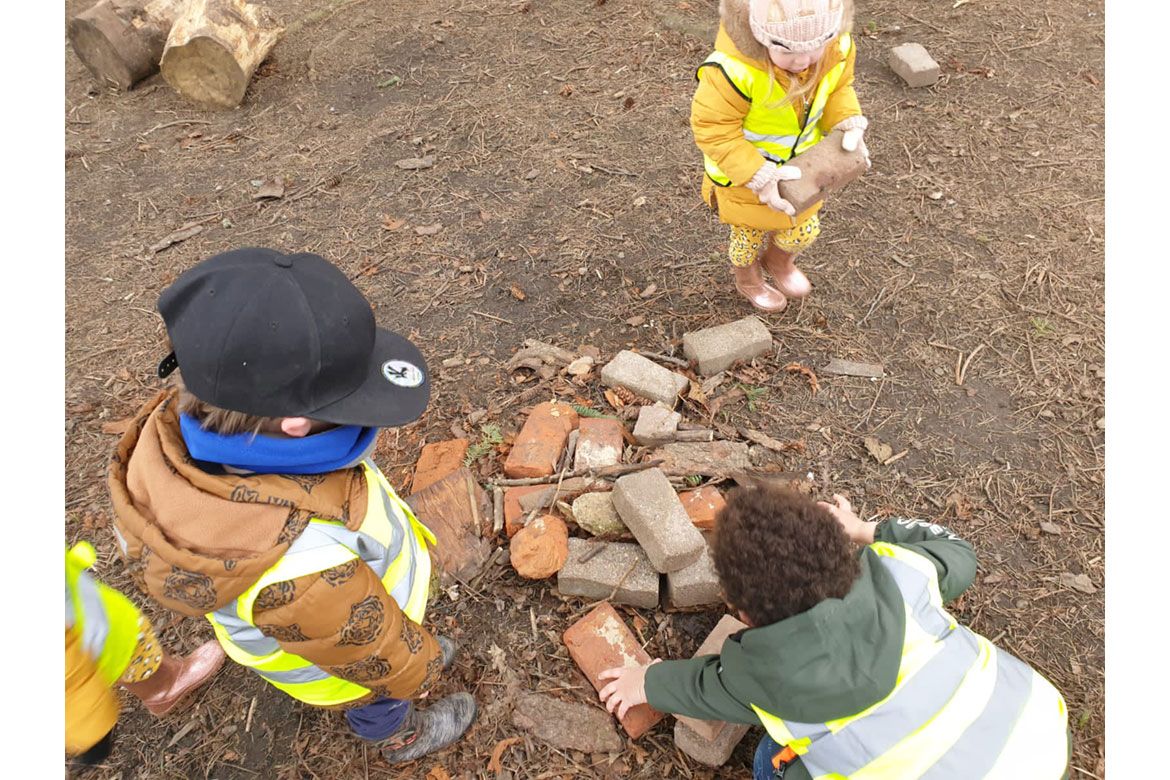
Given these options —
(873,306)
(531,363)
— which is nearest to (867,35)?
(873,306)

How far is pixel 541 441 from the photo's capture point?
11.1ft

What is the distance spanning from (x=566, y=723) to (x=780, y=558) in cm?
125

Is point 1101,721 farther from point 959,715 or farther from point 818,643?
point 818,643

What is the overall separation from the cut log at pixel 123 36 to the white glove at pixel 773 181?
5587 millimetres

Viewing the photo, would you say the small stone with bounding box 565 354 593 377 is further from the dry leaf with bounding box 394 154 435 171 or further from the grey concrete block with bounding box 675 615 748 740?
the dry leaf with bounding box 394 154 435 171

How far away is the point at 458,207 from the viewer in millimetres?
4980

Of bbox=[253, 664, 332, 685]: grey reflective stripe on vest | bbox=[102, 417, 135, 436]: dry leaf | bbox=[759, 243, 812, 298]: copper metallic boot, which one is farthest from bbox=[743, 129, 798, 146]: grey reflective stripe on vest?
bbox=[102, 417, 135, 436]: dry leaf

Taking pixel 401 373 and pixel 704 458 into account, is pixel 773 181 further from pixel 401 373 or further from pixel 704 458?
pixel 401 373

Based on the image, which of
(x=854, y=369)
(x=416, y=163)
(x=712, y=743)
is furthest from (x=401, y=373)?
(x=416, y=163)

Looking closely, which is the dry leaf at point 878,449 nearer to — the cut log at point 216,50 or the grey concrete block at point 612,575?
the grey concrete block at point 612,575

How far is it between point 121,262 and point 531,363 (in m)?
3.05

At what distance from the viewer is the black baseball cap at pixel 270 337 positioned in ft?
5.50

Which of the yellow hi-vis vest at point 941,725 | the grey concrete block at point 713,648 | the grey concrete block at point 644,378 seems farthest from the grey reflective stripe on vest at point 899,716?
the grey concrete block at point 644,378

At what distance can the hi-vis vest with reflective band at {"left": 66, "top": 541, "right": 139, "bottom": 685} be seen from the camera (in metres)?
2.00
